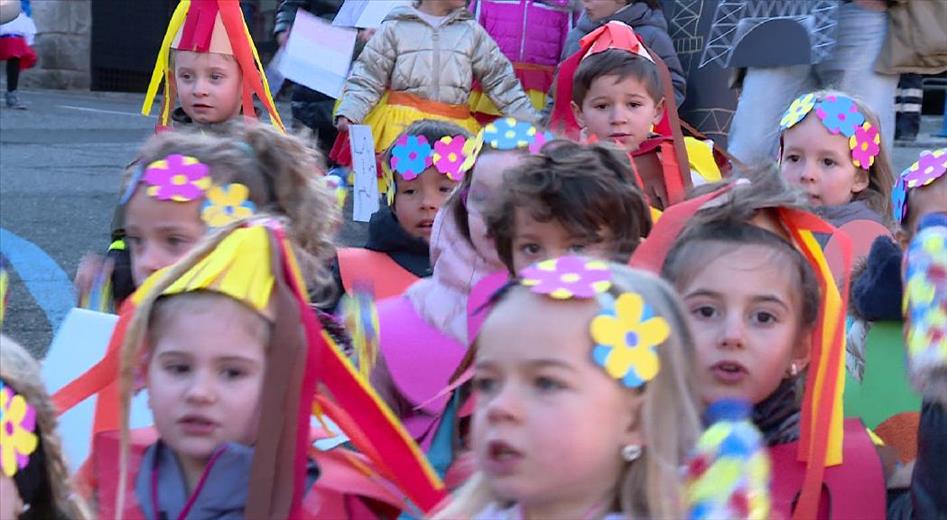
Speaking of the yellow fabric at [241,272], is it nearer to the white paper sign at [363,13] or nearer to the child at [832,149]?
the child at [832,149]

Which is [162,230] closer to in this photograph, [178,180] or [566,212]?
[178,180]

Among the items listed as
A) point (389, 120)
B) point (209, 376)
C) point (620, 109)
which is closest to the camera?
point (209, 376)

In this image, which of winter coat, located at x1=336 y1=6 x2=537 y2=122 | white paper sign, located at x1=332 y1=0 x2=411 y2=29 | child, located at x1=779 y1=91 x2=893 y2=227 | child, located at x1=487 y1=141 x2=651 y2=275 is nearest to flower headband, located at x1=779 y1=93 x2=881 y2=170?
child, located at x1=779 y1=91 x2=893 y2=227

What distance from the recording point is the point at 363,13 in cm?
700

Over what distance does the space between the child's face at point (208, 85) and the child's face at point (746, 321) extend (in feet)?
8.19

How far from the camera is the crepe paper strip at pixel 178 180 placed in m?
3.66

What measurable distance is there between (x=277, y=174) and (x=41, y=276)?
11.8 feet

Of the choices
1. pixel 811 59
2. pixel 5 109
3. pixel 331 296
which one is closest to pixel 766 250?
pixel 331 296

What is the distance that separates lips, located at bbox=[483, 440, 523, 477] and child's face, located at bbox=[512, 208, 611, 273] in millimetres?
1124

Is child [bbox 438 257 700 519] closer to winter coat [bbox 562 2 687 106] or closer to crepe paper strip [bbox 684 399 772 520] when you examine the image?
crepe paper strip [bbox 684 399 772 520]

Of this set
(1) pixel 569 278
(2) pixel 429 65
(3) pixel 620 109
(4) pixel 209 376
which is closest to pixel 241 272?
(4) pixel 209 376

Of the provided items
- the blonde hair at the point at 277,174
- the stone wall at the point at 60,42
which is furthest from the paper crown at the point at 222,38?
the stone wall at the point at 60,42

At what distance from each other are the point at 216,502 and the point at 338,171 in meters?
3.99

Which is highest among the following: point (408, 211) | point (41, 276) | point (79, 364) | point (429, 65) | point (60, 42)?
point (429, 65)
